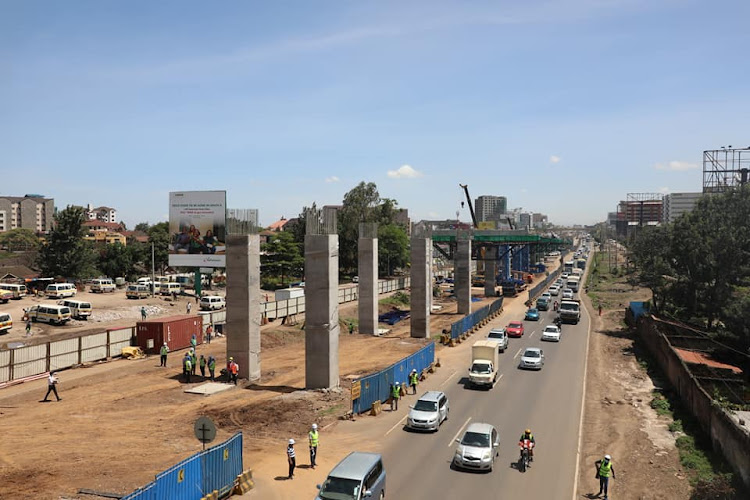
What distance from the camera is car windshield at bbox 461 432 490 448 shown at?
2034cm

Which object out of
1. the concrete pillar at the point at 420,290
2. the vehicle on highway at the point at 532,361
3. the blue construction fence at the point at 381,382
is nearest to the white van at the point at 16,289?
the concrete pillar at the point at 420,290

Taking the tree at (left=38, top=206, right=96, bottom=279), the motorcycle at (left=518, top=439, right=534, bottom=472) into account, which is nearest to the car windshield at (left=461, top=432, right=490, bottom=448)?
the motorcycle at (left=518, top=439, right=534, bottom=472)

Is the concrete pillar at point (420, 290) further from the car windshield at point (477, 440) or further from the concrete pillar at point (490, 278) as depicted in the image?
the concrete pillar at point (490, 278)

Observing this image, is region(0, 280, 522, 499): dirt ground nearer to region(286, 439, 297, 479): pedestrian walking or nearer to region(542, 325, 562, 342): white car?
region(286, 439, 297, 479): pedestrian walking

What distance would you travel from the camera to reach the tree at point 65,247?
A: 77250mm

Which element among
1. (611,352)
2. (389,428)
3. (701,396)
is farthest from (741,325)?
(389,428)

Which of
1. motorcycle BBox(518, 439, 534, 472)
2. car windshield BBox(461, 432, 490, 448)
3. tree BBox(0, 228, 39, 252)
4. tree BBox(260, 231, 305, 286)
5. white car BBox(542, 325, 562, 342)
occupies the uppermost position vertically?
tree BBox(0, 228, 39, 252)

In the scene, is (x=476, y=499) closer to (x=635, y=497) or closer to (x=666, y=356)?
(x=635, y=497)

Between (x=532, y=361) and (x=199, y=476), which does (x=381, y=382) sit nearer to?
(x=199, y=476)

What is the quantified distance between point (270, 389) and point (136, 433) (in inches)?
356

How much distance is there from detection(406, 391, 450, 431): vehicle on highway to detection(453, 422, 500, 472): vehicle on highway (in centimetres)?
332

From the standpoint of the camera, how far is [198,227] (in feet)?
167

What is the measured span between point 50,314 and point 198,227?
16868 millimetres

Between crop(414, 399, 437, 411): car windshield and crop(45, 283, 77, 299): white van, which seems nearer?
crop(414, 399, 437, 411): car windshield
